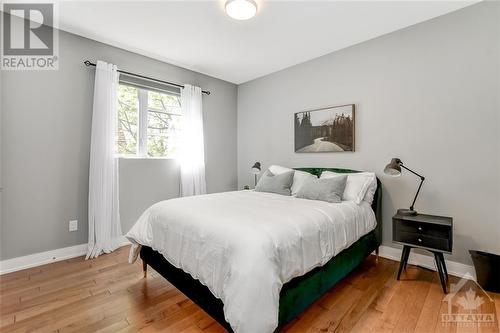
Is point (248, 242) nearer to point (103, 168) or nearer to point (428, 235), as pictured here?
point (428, 235)

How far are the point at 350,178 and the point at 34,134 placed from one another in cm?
352

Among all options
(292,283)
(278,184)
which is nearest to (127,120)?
(278,184)

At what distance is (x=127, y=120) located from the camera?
10.5ft

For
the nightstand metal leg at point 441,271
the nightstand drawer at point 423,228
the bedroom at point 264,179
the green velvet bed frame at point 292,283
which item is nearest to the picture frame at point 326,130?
the bedroom at point 264,179

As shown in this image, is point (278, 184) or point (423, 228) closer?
point (423, 228)

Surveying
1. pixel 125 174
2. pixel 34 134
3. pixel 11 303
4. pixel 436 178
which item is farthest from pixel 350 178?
pixel 34 134

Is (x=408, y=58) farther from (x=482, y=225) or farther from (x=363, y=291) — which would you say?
(x=363, y=291)

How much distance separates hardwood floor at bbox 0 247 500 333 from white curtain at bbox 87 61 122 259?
478 mm

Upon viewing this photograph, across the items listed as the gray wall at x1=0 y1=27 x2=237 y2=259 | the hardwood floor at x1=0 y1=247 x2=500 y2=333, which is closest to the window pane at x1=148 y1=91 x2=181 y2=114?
the gray wall at x1=0 y1=27 x2=237 y2=259

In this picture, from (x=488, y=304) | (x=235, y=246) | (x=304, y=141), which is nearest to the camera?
(x=235, y=246)

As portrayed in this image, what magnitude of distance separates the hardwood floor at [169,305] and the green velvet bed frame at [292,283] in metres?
0.16

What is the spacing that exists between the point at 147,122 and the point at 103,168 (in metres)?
0.92

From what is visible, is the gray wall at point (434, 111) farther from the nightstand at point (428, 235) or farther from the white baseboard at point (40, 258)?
the white baseboard at point (40, 258)

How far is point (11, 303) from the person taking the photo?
183 centimetres
